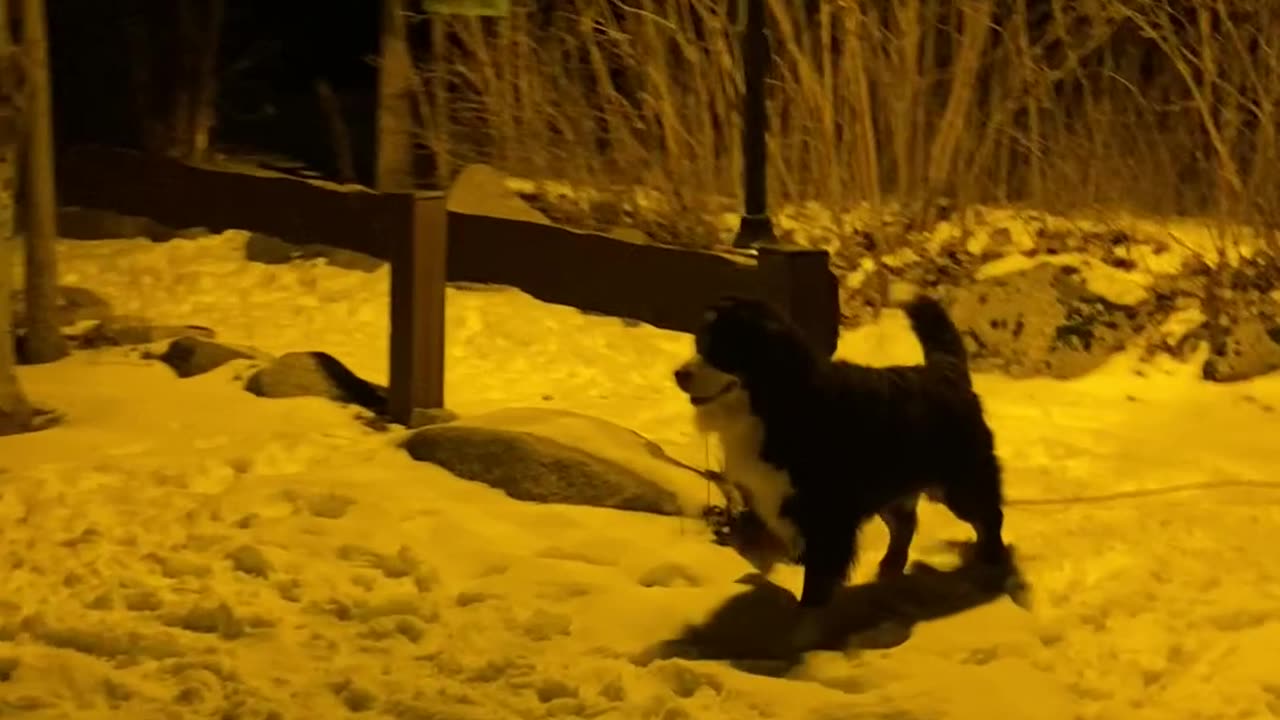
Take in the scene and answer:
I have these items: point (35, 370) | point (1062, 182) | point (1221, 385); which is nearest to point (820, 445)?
point (1221, 385)

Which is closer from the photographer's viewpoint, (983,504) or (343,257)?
(983,504)

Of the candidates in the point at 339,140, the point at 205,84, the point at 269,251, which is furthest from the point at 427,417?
the point at 205,84

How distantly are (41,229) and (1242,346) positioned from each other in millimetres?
4906

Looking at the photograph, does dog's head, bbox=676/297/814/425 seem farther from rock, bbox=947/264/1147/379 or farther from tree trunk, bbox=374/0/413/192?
tree trunk, bbox=374/0/413/192

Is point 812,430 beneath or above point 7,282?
above

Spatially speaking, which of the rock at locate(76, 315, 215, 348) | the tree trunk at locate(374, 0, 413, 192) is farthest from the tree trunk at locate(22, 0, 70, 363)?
the tree trunk at locate(374, 0, 413, 192)

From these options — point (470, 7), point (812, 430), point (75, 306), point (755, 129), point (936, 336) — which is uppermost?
point (470, 7)

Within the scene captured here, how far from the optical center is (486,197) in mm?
8656

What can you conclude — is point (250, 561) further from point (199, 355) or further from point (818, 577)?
point (199, 355)

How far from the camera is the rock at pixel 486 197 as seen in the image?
334 inches

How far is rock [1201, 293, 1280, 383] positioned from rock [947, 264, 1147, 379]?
351 mm

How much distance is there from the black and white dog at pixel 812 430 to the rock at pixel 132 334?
12.2ft

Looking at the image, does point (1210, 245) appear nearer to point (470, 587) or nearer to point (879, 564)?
point (879, 564)

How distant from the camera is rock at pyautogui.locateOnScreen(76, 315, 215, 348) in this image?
7055 mm
